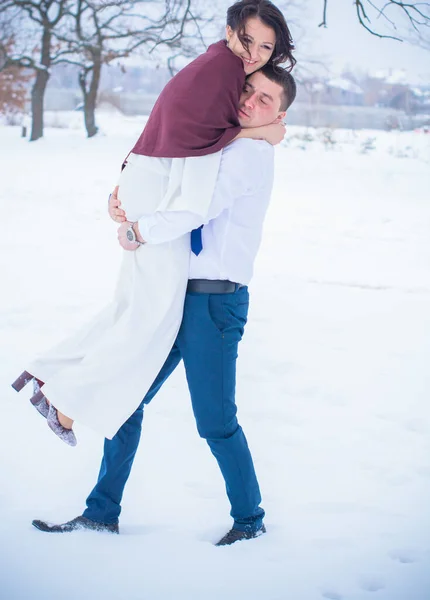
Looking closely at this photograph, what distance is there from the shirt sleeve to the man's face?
89 millimetres

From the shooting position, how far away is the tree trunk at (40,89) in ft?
62.6

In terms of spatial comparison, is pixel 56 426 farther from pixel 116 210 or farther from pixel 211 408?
pixel 116 210

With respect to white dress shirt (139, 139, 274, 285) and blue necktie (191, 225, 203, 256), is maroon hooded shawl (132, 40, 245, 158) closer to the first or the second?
white dress shirt (139, 139, 274, 285)

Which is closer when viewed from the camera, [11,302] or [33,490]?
[33,490]

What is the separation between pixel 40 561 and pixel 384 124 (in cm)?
2483

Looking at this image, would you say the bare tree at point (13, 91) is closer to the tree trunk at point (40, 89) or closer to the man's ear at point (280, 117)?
the tree trunk at point (40, 89)

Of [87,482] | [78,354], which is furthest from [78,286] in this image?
[78,354]

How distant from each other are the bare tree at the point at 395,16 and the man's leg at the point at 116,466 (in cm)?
317

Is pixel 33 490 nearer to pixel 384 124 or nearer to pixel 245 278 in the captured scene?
pixel 245 278

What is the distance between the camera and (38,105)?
19156mm

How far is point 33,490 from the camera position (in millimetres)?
2518

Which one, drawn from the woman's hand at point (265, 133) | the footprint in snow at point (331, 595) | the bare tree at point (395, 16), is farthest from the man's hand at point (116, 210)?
the bare tree at point (395, 16)

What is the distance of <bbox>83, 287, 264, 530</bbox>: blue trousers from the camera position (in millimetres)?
2039

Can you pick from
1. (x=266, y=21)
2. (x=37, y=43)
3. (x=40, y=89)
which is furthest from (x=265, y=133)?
(x=37, y=43)
